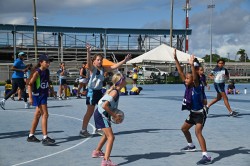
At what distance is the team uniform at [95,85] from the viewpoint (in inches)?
338

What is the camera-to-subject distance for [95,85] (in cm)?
877

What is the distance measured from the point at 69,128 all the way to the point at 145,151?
333cm

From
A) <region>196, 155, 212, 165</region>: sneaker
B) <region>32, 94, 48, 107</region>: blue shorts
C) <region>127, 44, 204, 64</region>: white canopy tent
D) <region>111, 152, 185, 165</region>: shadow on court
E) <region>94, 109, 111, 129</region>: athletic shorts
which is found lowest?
<region>111, 152, 185, 165</region>: shadow on court

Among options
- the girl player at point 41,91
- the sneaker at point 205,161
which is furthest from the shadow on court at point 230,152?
the girl player at point 41,91

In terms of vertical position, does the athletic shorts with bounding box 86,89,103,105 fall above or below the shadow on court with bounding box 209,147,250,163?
above

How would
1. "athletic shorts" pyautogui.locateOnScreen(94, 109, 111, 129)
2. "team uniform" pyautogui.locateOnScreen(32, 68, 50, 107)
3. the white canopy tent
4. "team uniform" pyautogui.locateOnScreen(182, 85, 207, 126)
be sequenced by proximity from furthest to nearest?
the white canopy tent
"team uniform" pyautogui.locateOnScreen(32, 68, 50, 107)
"team uniform" pyautogui.locateOnScreen(182, 85, 207, 126)
"athletic shorts" pyautogui.locateOnScreen(94, 109, 111, 129)

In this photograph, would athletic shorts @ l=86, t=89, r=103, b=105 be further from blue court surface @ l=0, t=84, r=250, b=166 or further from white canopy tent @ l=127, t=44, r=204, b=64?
white canopy tent @ l=127, t=44, r=204, b=64

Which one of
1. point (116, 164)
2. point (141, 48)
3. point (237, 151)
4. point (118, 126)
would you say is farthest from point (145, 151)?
point (141, 48)

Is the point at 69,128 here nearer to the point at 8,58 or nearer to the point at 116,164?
the point at 116,164

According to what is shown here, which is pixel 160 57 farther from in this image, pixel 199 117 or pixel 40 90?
pixel 199 117

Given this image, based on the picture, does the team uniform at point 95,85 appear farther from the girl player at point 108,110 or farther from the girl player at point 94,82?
the girl player at point 108,110

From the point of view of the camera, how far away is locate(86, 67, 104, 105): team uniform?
8594mm

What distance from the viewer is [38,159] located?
7020 mm

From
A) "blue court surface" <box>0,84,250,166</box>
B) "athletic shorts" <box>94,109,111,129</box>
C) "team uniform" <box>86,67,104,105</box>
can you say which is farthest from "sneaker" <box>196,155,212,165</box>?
"team uniform" <box>86,67,104,105</box>
